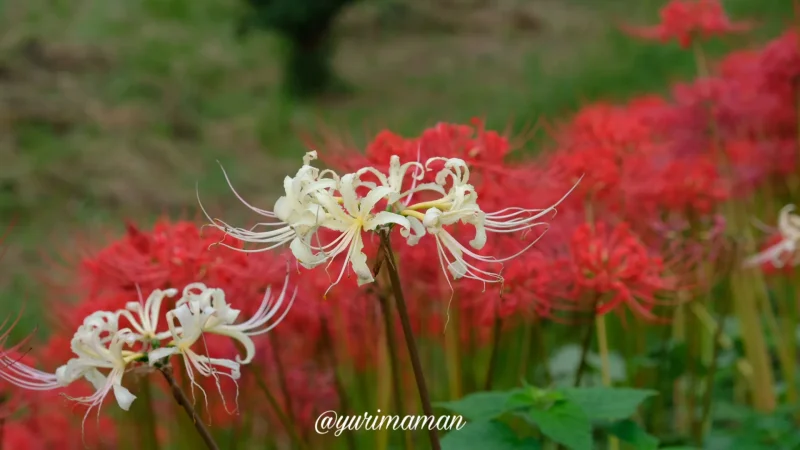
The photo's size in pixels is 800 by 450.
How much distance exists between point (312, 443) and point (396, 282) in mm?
480

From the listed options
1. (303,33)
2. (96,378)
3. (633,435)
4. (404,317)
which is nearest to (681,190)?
(633,435)

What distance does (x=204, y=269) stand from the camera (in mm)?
770

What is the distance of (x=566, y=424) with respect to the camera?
0.71 meters

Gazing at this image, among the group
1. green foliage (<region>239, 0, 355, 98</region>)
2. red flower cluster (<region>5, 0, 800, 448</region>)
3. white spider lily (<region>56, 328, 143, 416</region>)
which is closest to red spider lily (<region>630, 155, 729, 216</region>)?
red flower cluster (<region>5, 0, 800, 448</region>)

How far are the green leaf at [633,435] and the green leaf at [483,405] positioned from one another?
0.12 m

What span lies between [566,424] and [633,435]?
12cm

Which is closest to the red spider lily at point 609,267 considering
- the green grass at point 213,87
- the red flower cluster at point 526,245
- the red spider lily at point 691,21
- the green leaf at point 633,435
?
the red flower cluster at point 526,245

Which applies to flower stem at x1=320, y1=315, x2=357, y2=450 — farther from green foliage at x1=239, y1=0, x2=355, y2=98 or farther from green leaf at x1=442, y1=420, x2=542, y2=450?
green foliage at x1=239, y1=0, x2=355, y2=98

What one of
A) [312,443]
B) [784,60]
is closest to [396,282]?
[312,443]

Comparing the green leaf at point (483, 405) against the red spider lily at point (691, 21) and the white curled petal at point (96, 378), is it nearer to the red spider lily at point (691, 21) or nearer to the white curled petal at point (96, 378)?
the white curled petal at point (96, 378)

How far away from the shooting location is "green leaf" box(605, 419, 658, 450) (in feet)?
2.53

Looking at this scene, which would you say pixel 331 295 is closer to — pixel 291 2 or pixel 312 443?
pixel 312 443

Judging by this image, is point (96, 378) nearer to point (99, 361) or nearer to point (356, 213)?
point (99, 361)

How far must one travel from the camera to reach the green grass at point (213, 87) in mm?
2461
